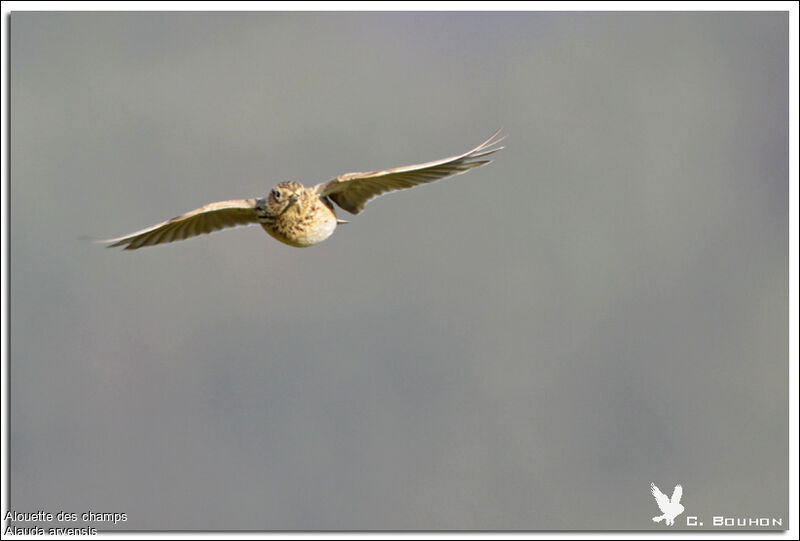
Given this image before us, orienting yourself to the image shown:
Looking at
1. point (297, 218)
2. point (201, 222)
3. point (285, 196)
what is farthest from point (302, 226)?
point (201, 222)

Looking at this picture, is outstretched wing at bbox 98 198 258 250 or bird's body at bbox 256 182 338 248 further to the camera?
outstretched wing at bbox 98 198 258 250

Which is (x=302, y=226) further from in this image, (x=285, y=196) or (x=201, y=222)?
(x=201, y=222)

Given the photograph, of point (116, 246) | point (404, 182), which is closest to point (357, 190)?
point (404, 182)

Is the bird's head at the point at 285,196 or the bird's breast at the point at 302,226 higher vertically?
the bird's head at the point at 285,196

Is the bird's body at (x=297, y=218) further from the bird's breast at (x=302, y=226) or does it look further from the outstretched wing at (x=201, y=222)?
the outstretched wing at (x=201, y=222)

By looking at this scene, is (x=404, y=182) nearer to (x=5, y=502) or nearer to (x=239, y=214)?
(x=239, y=214)

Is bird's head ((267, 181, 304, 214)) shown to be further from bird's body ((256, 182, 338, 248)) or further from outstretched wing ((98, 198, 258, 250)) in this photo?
outstretched wing ((98, 198, 258, 250))

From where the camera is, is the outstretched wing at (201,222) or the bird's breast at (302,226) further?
the outstretched wing at (201,222)
